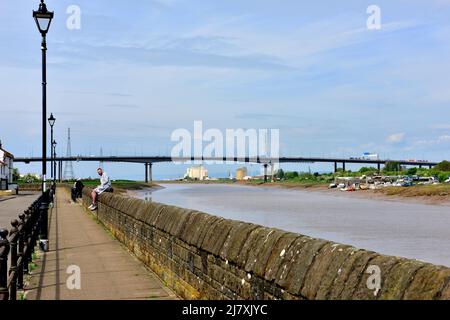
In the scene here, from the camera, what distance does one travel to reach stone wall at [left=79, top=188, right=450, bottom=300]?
3.81 m

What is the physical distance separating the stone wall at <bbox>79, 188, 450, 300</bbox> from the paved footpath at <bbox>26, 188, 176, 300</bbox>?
0.37 metres

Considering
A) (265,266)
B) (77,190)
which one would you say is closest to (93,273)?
(265,266)

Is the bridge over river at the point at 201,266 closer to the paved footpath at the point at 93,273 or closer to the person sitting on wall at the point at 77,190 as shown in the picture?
the paved footpath at the point at 93,273

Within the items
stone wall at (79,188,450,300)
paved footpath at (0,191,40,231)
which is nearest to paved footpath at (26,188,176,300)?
stone wall at (79,188,450,300)

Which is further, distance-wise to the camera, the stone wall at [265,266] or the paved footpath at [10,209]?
the paved footpath at [10,209]

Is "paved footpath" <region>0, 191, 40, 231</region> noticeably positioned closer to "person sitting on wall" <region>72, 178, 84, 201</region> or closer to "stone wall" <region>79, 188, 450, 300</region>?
"person sitting on wall" <region>72, 178, 84, 201</region>

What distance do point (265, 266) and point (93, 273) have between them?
6023 millimetres

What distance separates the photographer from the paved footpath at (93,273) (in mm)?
8969

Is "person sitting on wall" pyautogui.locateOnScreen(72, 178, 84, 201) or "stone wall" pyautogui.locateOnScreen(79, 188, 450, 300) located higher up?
"stone wall" pyautogui.locateOnScreen(79, 188, 450, 300)

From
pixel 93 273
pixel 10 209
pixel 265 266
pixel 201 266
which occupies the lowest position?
pixel 10 209

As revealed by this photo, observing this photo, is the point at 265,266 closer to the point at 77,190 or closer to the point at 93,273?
the point at 93,273

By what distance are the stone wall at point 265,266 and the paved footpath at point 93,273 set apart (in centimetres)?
37

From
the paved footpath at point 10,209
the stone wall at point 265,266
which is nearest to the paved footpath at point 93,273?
the stone wall at point 265,266

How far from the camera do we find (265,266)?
5.60 meters
